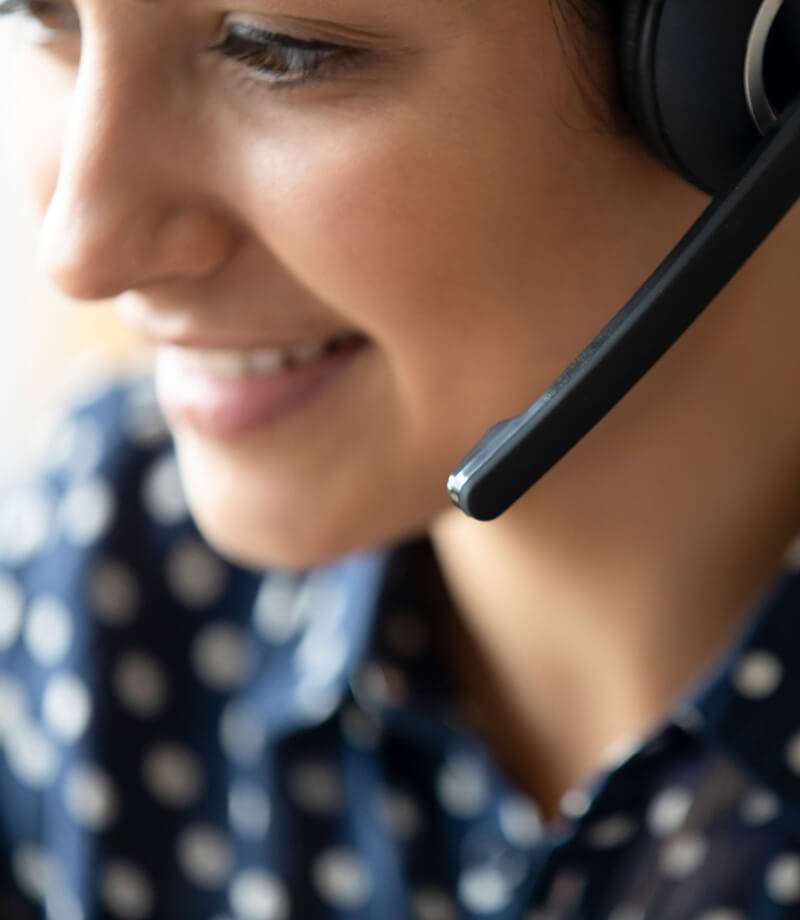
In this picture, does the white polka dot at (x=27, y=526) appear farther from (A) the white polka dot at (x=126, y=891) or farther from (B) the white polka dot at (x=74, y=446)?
(A) the white polka dot at (x=126, y=891)

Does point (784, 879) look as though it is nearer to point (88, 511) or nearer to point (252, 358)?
point (252, 358)

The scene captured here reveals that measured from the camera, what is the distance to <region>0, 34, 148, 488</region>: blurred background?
1.64 metres

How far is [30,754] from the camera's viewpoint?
46.4 inches

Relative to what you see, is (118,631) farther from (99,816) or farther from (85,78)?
(85,78)

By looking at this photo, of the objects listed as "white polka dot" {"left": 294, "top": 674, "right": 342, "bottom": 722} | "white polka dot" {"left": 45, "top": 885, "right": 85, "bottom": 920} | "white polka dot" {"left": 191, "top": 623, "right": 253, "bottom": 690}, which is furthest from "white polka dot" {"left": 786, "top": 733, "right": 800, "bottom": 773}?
"white polka dot" {"left": 45, "top": 885, "right": 85, "bottom": 920}

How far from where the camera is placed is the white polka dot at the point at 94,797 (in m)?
1.13

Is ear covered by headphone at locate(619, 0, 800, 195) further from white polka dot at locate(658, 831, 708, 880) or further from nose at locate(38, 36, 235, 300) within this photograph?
white polka dot at locate(658, 831, 708, 880)

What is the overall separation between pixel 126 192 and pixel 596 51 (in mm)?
257

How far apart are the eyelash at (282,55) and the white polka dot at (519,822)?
1.65ft

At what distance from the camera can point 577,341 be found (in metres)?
0.85

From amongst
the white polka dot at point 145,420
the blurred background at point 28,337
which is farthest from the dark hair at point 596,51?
the blurred background at point 28,337

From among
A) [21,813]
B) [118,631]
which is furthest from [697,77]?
[21,813]

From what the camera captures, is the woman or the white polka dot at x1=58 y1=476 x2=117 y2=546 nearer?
the woman

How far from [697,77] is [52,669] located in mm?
685
